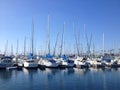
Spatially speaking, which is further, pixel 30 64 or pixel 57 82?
pixel 30 64

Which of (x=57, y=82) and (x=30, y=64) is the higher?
(x=30, y=64)

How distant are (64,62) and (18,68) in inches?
654

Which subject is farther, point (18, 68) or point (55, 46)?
point (55, 46)

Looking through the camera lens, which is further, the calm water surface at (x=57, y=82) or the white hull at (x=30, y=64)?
the white hull at (x=30, y=64)

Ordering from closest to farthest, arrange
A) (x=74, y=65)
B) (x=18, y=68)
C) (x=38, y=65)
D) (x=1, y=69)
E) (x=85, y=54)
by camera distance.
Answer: (x=1, y=69)
(x=18, y=68)
(x=38, y=65)
(x=74, y=65)
(x=85, y=54)

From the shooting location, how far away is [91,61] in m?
75.9

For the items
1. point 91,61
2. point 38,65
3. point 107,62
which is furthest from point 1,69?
point 107,62

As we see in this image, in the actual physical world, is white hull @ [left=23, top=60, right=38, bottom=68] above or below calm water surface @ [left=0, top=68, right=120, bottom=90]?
above

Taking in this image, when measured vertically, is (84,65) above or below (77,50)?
below

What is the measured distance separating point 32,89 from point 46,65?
108ft

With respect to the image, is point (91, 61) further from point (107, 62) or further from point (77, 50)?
point (77, 50)

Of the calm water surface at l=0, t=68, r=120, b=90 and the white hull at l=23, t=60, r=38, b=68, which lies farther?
the white hull at l=23, t=60, r=38, b=68

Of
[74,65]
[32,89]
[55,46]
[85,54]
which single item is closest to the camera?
[32,89]

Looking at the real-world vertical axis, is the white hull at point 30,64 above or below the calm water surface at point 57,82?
above
